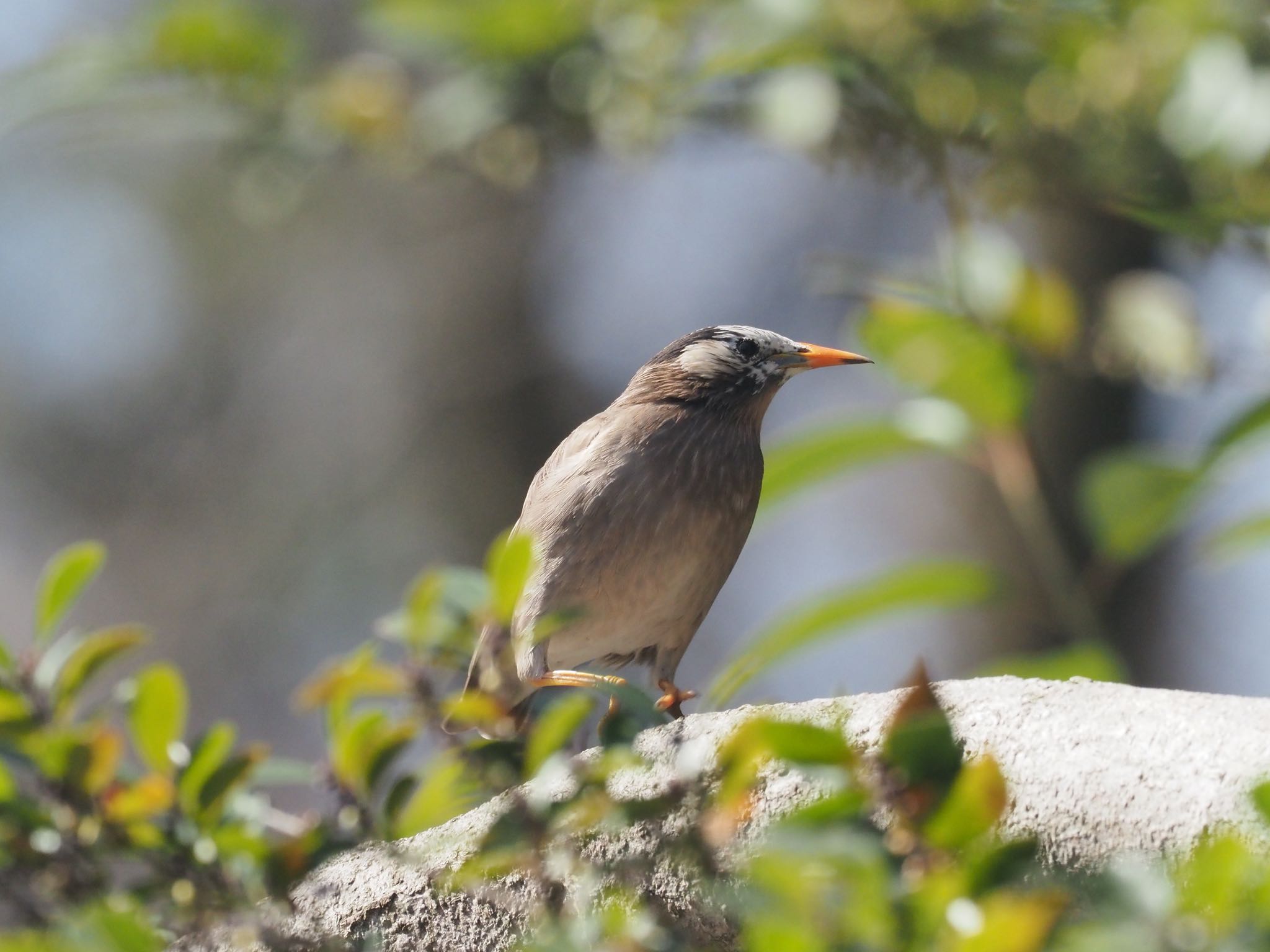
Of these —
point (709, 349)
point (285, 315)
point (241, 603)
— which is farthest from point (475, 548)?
point (709, 349)

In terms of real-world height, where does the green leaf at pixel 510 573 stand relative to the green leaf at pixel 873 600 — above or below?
above

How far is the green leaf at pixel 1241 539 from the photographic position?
7.90 feet

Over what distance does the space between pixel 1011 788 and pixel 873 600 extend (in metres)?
0.83

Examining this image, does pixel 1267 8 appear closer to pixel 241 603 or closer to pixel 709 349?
pixel 709 349

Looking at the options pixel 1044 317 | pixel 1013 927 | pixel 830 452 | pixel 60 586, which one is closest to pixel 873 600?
pixel 830 452

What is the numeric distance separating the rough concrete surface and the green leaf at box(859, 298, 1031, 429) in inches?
28.2

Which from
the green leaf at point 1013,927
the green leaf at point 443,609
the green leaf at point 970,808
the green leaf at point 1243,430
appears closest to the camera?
the green leaf at point 1013,927

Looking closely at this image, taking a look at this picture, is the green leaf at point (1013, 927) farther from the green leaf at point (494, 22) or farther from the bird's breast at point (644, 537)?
the green leaf at point (494, 22)

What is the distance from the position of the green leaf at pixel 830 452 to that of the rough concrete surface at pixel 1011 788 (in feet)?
2.22

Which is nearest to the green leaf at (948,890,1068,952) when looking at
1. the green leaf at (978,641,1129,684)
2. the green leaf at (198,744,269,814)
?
the green leaf at (978,641,1129,684)

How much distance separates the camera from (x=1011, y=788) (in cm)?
171

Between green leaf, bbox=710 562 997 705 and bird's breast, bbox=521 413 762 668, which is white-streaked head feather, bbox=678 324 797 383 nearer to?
bird's breast, bbox=521 413 762 668

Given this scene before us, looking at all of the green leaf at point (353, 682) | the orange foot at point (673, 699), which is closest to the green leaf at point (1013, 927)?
the green leaf at point (353, 682)

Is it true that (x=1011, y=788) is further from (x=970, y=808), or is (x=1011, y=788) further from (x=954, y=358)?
(x=954, y=358)
